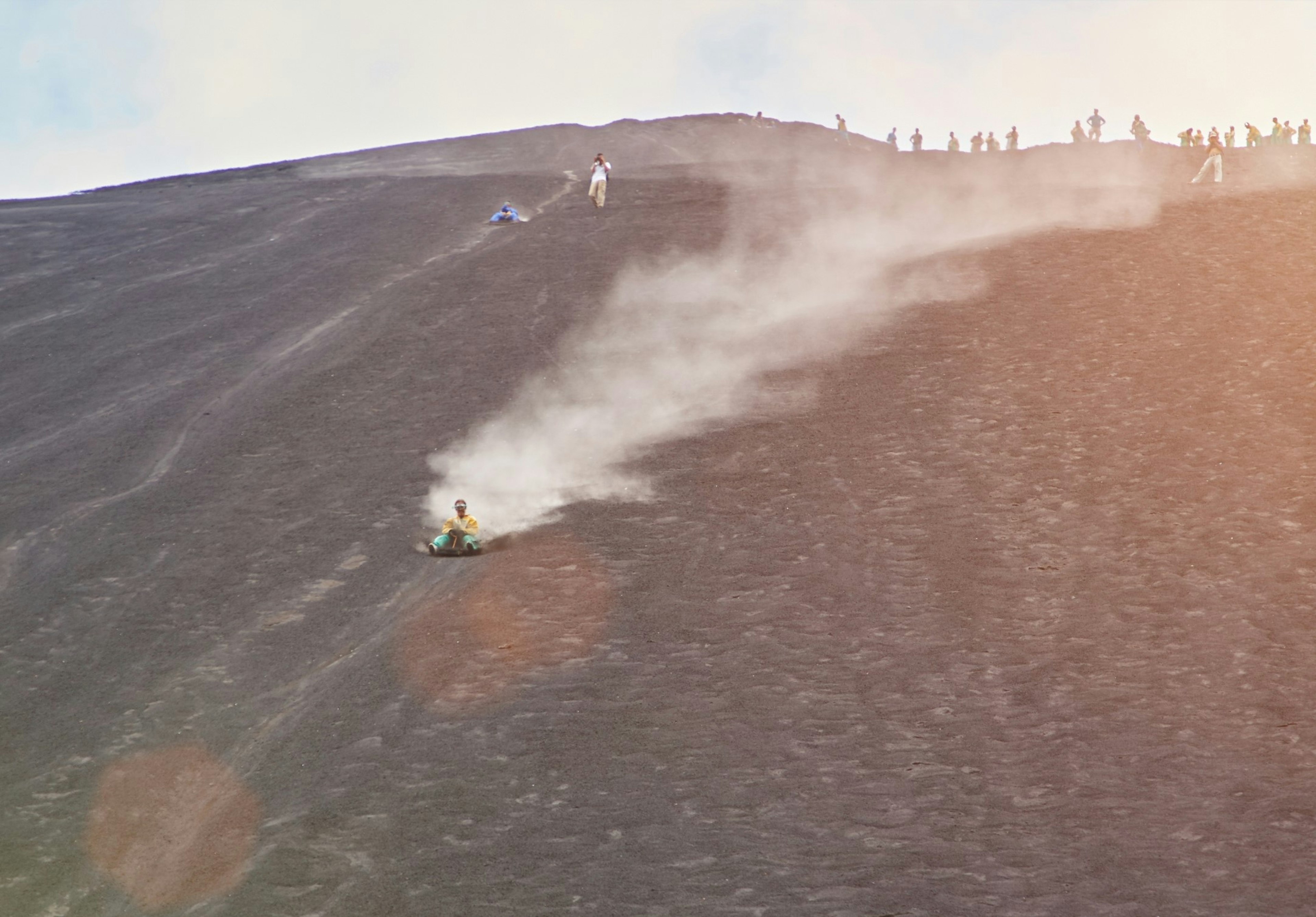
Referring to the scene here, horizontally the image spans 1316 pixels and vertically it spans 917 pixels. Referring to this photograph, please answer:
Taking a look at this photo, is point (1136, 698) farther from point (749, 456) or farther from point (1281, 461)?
point (749, 456)

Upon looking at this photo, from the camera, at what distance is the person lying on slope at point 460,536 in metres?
17.0

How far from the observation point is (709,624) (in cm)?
1441

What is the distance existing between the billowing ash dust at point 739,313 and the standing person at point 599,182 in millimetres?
3829

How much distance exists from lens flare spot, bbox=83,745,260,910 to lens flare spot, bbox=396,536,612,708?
240 cm

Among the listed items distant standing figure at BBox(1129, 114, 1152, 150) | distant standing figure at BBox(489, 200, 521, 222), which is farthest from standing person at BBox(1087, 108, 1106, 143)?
distant standing figure at BBox(489, 200, 521, 222)

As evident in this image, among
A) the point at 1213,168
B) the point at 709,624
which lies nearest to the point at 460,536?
the point at 709,624

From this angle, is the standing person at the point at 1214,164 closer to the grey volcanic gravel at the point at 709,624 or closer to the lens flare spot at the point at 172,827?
the grey volcanic gravel at the point at 709,624

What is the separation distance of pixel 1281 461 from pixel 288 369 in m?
18.5

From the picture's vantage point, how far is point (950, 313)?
23.6 metres

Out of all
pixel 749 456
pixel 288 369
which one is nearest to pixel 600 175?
pixel 288 369

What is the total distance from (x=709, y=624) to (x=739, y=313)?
12.8 meters

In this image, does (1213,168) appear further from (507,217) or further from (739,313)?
(507,217)

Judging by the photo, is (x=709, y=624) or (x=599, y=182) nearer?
(x=709, y=624)

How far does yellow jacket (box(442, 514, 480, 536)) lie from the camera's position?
17219mm
